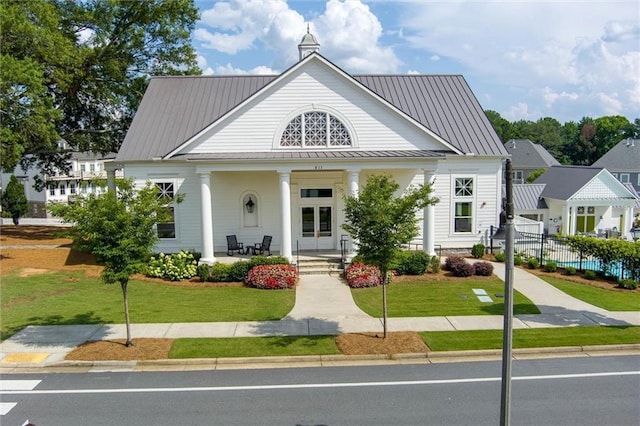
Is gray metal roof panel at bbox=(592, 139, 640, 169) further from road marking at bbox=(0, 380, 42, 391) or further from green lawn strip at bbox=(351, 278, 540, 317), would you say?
road marking at bbox=(0, 380, 42, 391)

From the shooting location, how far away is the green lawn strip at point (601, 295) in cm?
1702

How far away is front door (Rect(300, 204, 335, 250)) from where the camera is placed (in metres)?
24.3

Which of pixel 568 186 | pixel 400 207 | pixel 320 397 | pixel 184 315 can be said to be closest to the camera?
pixel 320 397

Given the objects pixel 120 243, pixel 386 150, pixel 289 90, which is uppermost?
pixel 289 90

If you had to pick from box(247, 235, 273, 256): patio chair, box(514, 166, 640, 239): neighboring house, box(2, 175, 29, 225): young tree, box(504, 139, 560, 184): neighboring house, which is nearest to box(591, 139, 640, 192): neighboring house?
box(504, 139, 560, 184): neighboring house

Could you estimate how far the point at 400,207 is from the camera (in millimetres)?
13289

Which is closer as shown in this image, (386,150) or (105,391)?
(105,391)

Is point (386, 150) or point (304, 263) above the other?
point (386, 150)

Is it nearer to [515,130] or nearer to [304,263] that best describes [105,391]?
[304,263]

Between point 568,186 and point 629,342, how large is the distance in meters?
27.3

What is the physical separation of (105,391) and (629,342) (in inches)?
507

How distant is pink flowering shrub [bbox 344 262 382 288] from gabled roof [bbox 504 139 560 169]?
52090 millimetres

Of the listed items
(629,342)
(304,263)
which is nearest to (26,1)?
(304,263)

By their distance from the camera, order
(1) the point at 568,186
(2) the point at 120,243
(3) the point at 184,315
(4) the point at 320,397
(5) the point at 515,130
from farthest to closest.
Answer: (5) the point at 515,130 < (1) the point at 568,186 < (3) the point at 184,315 < (2) the point at 120,243 < (4) the point at 320,397
